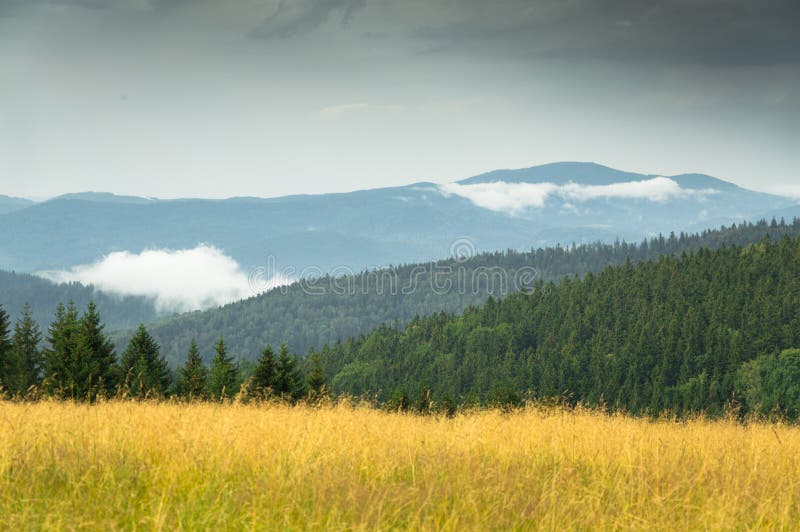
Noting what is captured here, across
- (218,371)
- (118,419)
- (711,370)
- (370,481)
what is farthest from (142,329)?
(711,370)

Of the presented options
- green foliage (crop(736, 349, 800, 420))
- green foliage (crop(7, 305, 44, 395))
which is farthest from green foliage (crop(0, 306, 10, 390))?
green foliage (crop(736, 349, 800, 420))

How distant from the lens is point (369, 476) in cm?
785

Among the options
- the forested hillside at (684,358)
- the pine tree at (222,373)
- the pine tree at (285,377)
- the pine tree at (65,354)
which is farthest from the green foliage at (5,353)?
the forested hillside at (684,358)

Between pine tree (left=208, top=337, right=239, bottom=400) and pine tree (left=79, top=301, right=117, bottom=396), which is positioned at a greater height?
pine tree (left=79, top=301, right=117, bottom=396)

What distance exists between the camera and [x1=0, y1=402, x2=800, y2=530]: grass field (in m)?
6.31

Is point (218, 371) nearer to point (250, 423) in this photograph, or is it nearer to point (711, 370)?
point (250, 423)

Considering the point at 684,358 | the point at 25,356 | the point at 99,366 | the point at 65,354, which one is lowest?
the point at 684,358

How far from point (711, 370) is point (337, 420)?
164m

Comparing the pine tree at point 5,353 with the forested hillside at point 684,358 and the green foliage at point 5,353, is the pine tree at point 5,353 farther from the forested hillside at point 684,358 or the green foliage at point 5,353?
the forested hillside at point 684,358

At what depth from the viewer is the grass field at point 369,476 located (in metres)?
6.31

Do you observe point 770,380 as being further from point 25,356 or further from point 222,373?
point 25,356

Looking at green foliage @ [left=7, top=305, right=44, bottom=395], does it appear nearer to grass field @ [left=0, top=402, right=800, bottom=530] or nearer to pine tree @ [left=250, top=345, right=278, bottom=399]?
pine tree @ [left=250, top=345, right=278, bottom=399]

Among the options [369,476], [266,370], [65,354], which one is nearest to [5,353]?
[65,354]

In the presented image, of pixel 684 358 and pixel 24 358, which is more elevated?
pixel 24 358
